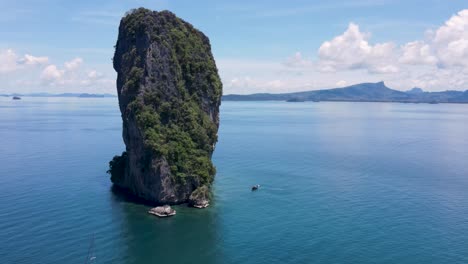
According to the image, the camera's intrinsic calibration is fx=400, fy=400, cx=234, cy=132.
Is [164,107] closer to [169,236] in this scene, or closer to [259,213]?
[169,236]

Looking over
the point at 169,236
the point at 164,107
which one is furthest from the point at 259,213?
the point at 164,107

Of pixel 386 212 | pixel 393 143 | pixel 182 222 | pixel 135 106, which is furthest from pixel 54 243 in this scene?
pixel 393 143

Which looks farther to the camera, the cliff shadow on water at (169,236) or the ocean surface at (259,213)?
the ocean surface at (259,213)

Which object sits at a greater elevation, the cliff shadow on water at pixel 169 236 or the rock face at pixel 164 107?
the rock face at pixel 164 107

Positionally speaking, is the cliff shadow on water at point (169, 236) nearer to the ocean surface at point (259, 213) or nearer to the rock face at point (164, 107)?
the ocean surface at point (259, 213)

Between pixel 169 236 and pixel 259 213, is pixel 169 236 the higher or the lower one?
the lower one

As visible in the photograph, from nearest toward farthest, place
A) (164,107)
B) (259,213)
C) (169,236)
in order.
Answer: (169,236) < (259,213) < (164,107)

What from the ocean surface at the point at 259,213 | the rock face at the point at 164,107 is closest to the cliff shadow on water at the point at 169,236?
the ocean surface at the point at 259,213

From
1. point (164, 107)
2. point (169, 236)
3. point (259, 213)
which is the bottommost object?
point (169, 236)
